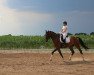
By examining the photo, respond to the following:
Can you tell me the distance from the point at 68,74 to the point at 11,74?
105 inches

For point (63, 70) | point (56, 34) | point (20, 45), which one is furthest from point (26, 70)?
point (20, 45)

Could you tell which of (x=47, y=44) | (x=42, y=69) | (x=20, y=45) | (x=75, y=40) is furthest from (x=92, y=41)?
(x=42, y=69)

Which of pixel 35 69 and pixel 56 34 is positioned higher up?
pixel 56 34

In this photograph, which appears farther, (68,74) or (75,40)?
(75,40)

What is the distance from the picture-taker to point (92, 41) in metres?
48.9

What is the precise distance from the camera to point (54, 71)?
62.7 feet

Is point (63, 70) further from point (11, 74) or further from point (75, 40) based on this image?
point (75, 40)

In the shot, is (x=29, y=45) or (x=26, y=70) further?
(x=29, y=45)

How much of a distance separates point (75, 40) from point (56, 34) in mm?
1569

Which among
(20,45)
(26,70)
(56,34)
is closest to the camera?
(26,70)

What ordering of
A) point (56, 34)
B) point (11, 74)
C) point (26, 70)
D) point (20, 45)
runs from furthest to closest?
1. point (20, 45)
2. point (56, 34)
3. point (26, 70)
4. point (11, 74)

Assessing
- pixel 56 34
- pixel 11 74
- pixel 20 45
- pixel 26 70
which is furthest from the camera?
pixel 20 45

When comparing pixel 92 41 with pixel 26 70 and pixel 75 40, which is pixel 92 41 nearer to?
pixel 75 40

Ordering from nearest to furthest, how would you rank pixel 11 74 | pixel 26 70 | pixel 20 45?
pixel 11 74 < pixel 26 70 < pixel 20 45
